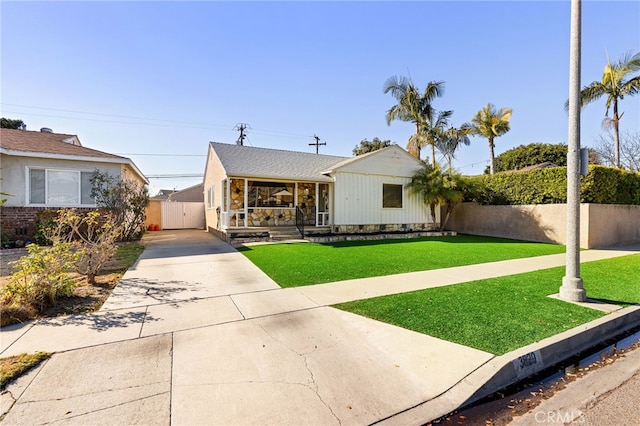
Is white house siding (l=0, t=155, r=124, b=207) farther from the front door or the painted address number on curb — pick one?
the painted address number on curb

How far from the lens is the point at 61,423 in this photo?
2.20 m

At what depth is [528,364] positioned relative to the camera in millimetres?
3195

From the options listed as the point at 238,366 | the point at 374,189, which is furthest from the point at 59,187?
the point at 374,189

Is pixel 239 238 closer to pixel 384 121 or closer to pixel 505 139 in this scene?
pixel 384 121

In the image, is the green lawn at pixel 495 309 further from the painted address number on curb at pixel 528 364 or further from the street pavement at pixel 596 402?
the street pavement at pixel 596 402

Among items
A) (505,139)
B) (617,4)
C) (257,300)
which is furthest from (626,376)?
(505,139)

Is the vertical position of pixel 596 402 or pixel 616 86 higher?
pixel 616 86

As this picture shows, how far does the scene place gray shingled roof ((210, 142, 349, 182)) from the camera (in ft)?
44.2

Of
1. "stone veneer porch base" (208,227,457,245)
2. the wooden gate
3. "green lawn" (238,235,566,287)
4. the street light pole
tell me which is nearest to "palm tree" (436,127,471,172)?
"stone veneer porch base" (208,227,457,245)

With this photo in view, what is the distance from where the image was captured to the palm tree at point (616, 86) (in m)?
15.7

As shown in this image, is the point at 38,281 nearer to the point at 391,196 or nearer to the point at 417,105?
the point at 391,196

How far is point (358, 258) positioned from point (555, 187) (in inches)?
435

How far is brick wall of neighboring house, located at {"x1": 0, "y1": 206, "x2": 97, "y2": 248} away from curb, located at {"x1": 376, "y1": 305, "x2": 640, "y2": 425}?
1460 cm

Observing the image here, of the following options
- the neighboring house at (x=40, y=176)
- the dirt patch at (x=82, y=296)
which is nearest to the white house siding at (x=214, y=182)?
the neighboring house at (x=40, y=176)
